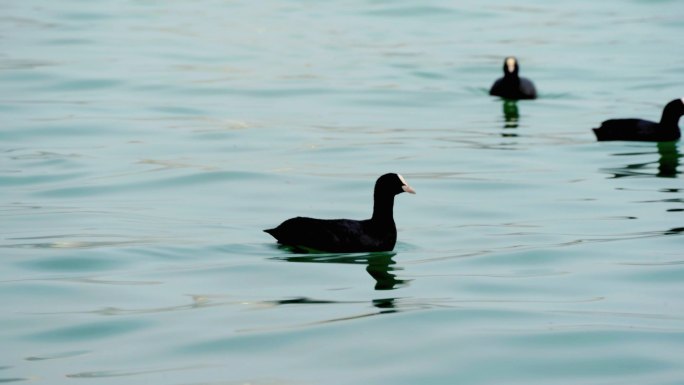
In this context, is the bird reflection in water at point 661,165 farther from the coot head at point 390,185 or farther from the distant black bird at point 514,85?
the coot head at point 390,185

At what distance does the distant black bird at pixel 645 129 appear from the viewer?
2070 centimetres

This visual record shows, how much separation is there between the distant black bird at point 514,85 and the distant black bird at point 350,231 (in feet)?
37.4

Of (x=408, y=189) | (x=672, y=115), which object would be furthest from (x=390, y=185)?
(x=672, y=115)

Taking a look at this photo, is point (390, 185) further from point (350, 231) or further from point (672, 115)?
point (672, 115)

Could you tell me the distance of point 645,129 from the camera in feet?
68.4

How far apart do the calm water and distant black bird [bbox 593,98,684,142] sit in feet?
0.68

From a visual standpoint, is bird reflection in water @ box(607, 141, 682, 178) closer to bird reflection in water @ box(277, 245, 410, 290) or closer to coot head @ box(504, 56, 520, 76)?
coot head @ box(504, 56, 520, 76)

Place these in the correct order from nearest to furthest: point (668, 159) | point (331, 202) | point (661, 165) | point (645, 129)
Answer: point (331, 202)
point (661, 165)
point (668, 159)
point (645, 129)

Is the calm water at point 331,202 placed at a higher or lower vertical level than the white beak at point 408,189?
lower

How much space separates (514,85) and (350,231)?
1200cm

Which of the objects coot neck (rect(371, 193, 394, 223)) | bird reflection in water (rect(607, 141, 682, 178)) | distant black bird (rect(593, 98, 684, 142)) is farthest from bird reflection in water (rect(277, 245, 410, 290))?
distant black bird (rect(593, 98, 684, 142))

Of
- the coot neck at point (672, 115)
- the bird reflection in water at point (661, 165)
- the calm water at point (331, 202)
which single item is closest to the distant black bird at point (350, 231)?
the calm water at point (331, 202)

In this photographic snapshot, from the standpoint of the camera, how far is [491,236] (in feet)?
48.1

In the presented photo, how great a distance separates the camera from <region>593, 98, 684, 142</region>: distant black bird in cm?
2070
